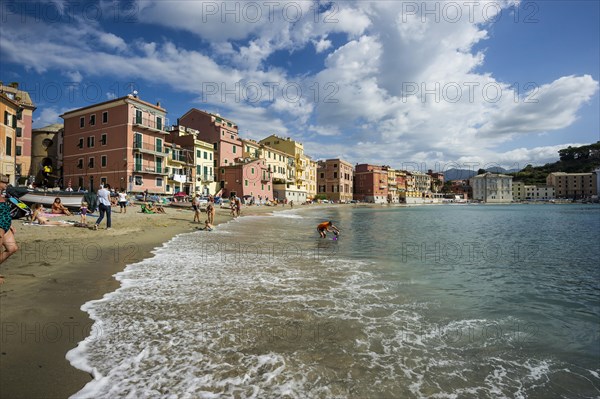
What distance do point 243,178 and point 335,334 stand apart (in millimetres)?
48479

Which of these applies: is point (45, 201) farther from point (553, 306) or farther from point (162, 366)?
point (553, 306)

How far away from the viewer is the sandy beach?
315 centimetres

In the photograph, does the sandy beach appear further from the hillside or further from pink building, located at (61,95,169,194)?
the hillside

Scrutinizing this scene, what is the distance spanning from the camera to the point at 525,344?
193 inches

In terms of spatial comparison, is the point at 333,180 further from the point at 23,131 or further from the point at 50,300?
the point at 50,300

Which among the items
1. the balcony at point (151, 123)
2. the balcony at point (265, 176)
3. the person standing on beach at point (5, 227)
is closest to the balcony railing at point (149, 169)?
the balcony at point (151, 123)

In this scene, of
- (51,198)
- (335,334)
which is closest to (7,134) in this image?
(51,198)

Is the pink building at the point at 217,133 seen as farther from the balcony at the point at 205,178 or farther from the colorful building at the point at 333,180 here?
the colorful building at the point at 333,180

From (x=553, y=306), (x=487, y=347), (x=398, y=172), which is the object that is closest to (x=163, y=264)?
(x=487, y=347)

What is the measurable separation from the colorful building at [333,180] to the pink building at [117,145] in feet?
205

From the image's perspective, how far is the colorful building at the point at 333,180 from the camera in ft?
318

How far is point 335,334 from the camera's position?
4.62 meters

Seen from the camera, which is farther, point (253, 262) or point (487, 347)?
point (253, 262)

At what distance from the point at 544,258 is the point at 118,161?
42.3 meters
